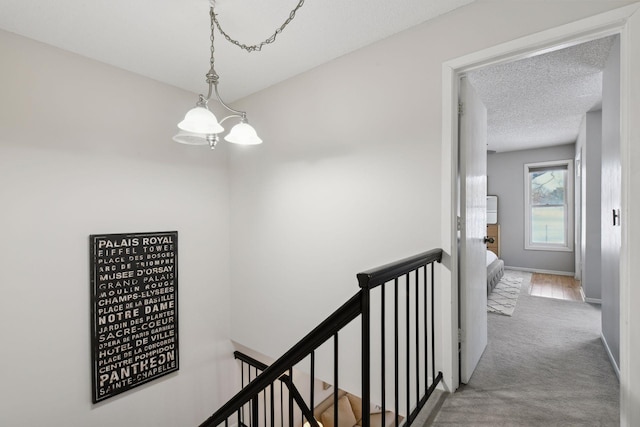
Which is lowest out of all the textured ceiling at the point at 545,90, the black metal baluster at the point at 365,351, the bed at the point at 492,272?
the bed at the point at 492,272

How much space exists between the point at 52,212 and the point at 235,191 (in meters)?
1.47

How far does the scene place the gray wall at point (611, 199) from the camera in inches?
79.4

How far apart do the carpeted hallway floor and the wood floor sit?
1143 millimetres

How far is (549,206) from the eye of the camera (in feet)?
20.0

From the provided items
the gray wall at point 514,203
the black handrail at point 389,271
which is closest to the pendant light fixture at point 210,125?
the black handrail at point 389,271

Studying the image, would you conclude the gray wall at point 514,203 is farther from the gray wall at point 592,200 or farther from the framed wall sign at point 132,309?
the framed wall sign at point 132,309

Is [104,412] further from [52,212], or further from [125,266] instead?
[52,212]

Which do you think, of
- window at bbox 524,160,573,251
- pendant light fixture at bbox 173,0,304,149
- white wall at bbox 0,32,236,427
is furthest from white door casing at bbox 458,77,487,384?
window at bbox 524,160,573,251

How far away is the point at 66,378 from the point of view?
2.30 metres

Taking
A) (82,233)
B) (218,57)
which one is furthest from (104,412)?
(218,57)

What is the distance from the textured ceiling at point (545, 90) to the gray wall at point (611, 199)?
0.23 meters

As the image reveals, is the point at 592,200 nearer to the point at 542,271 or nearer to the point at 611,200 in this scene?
the point at 611,200

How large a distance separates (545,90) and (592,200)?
1569 millimetres

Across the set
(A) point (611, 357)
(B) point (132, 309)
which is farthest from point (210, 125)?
(A) point (611, 357)
